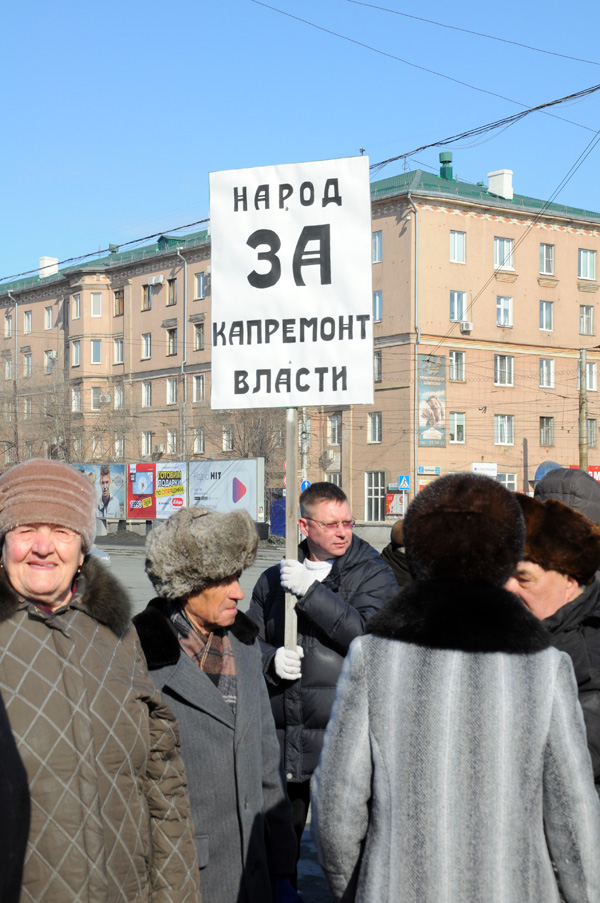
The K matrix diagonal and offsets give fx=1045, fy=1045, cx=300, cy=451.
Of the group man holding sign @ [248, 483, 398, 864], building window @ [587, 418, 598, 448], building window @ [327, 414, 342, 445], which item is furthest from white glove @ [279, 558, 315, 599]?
building window @ [587, 418, 598, 448]

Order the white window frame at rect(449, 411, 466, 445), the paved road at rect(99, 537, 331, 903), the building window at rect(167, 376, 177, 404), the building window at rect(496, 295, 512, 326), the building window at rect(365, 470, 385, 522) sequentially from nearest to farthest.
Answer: the paved road at rect(99, 537, 331, 903)
the white window frame at rect(449, 411, 466, 445)
the building window at rect(365, 470, 385, 522)
the building window at rect(496, 295, 512, 326)
the building window at rect(167, 376, 177, 404)

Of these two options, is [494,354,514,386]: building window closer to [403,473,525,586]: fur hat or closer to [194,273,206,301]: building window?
[194,273,206,301]: building window

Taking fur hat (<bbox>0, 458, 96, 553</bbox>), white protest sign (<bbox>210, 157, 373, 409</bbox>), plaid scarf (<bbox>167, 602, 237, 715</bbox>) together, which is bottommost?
plaid scarf (<bbox>167, 602, 237, 715</bbox>)

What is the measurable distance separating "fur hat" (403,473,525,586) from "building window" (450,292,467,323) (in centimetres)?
5025

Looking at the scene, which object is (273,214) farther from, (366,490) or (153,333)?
(153,333)

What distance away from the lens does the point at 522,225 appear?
5406 centimetres

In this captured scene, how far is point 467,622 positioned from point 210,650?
1.30m

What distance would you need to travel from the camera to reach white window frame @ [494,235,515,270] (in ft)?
175

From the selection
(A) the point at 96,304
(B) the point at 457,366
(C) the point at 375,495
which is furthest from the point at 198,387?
(B) the point at 457,366

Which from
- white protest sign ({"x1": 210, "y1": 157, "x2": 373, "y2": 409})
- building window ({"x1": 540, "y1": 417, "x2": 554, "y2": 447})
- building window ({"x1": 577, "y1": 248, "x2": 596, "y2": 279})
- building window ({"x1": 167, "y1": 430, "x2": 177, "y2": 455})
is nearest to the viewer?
white protest sign ({"x1": 210, "y1": 157, "x2": 373, "y2": 409})

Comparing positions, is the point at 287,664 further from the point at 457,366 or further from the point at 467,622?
the point at 457,366

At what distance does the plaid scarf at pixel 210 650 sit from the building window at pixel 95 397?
64570 millimetres

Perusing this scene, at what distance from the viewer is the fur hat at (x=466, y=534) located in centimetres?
241

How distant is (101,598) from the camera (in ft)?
8.87
